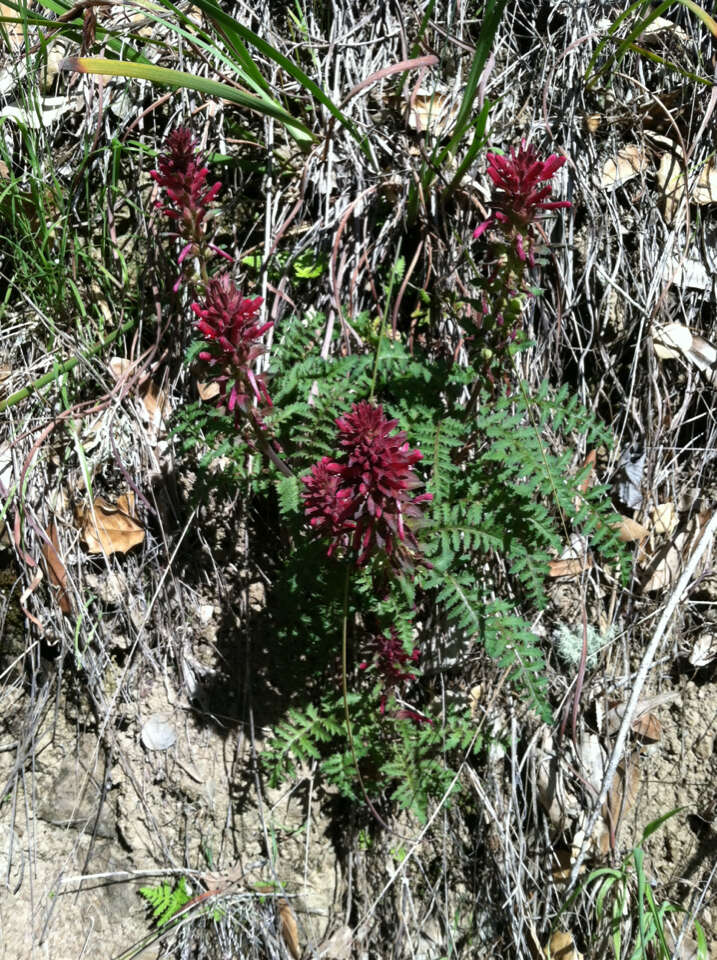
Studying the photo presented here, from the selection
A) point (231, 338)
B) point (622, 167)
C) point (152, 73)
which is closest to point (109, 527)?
point (231, 338)

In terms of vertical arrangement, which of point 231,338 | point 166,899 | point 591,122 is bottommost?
point 166,899

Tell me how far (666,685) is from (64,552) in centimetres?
210

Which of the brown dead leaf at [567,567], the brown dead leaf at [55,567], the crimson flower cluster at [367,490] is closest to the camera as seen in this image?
the crimson flower cluster at [367,490]

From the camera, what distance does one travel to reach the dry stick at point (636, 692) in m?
2.53

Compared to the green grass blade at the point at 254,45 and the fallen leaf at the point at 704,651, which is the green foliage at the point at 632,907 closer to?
the fallen leaf at the point at 704,651

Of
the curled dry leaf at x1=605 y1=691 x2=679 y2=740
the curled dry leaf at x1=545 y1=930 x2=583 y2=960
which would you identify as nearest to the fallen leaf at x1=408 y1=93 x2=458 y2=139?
the curled dry leaf at x1=605 y1=691 x2=679 y2=740

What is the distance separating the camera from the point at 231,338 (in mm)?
1997

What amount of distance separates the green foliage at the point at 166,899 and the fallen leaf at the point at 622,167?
284 centimetres

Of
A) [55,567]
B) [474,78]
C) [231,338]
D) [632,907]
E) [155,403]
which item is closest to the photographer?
[231,338]

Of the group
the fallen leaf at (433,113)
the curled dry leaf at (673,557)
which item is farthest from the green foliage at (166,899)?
the fallen leaf at (433,113)

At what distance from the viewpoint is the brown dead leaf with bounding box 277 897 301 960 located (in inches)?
105

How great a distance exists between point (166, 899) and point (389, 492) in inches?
68.1

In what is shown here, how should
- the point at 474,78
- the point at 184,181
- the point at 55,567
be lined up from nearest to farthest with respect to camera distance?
the point at 184,181 < the point at 474,78 < the point at 55,567

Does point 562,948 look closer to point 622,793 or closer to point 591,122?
point 622,793
